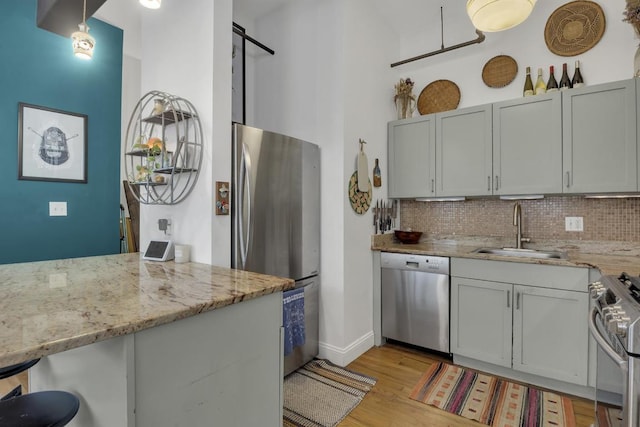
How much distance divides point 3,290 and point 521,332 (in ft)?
9.49

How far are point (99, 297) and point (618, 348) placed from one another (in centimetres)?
197

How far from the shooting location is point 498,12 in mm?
1675

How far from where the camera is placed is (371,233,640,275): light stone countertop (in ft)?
6.46

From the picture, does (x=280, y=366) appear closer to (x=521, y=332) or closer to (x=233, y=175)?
(x=233, y=175)

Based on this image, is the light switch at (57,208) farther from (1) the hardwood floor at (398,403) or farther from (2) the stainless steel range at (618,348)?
(2) the stainless steel range at (618,348)

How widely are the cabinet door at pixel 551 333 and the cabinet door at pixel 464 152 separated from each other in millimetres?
908

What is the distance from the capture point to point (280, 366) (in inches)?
52.4

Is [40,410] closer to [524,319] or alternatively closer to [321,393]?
[321,393]

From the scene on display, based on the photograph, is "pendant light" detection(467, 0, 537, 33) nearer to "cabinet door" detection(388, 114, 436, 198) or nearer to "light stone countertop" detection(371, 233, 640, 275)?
"cabinet door" detection(388, 114, 436, 198)

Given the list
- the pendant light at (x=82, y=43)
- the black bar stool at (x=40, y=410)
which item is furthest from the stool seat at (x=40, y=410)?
the pendant light at (x=82, y=43)

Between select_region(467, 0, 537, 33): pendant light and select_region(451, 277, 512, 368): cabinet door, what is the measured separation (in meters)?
1.71

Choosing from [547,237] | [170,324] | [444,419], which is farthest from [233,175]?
[547,237]

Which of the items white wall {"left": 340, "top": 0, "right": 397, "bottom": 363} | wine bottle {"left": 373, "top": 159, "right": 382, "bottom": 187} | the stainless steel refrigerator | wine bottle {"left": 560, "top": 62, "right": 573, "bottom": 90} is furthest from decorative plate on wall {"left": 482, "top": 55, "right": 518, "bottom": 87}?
the stainless steel refrigerator

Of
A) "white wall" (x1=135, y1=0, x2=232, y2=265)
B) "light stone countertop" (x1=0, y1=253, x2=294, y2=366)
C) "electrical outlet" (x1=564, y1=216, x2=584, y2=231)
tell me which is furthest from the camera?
"electrical outlet" (x1=564, y1=216, x2=584, y2=231)
